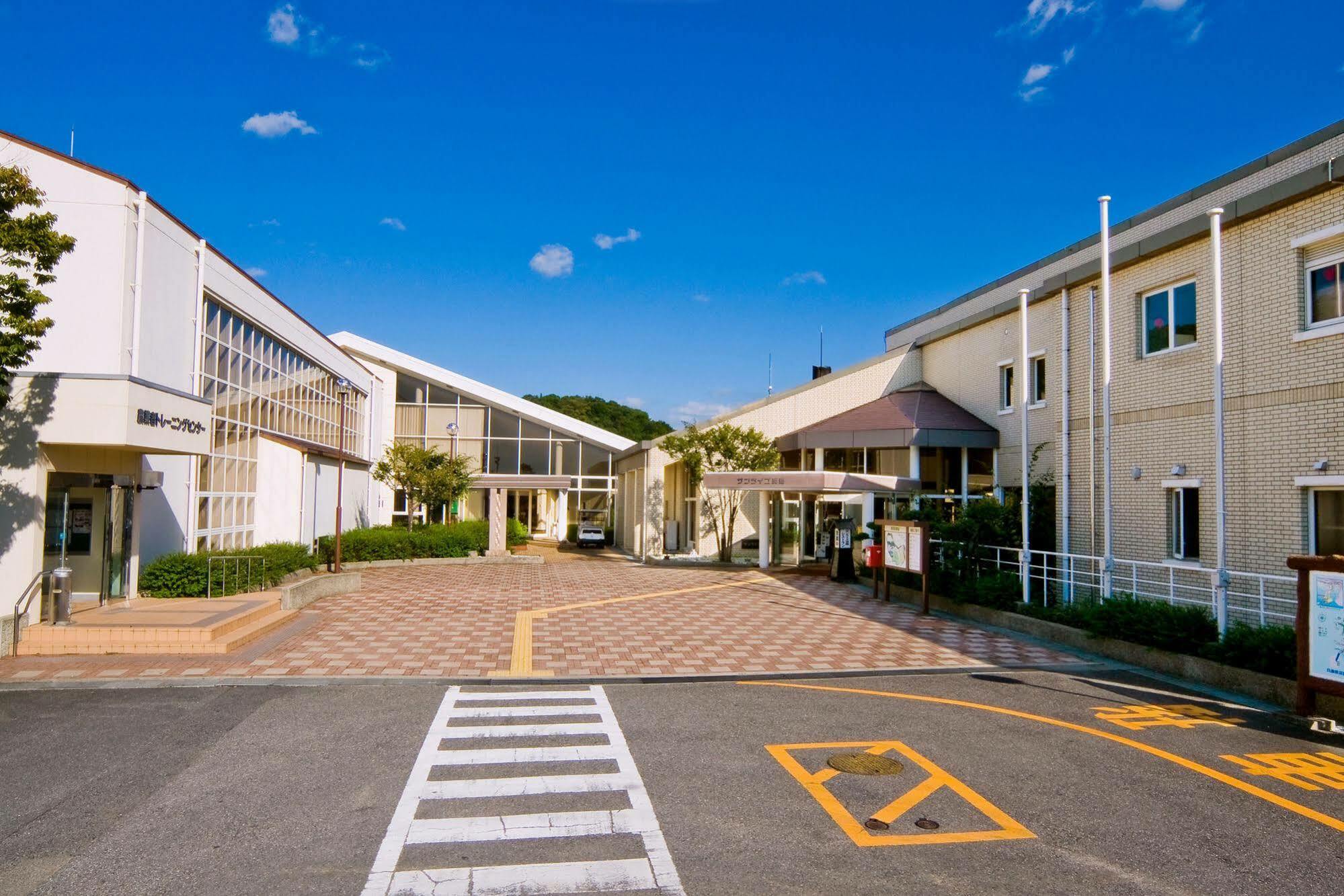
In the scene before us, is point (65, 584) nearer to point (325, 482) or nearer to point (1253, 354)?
point (325, 482)

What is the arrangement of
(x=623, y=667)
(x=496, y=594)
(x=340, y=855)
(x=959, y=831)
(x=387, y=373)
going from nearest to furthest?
(x=340, y=855) < (x=959, y=831) < (x=623, y=667) < (x=496, y=594) < (x=387, y=373)

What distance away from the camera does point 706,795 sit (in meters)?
6.06

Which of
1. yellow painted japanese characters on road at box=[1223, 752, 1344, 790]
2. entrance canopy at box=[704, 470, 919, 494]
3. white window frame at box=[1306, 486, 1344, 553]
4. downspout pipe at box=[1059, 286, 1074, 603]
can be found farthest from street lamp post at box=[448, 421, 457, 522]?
yellow painted japanese characters on road at box=[1223, 752, 1344, 790]

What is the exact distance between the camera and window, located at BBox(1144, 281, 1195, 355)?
1426cm

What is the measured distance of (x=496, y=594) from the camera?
1845 cm

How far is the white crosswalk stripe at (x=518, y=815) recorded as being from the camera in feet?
15.2

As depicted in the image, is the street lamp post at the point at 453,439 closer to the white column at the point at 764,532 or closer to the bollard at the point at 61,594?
the white column at the point at 764,532

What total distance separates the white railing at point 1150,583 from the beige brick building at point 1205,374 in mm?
224

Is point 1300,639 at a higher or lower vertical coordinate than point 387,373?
lower

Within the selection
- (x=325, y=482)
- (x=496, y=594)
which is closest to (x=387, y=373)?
(x=325, y=482)

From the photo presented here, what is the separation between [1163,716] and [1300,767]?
5.68 ft

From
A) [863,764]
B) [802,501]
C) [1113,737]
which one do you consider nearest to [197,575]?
[863,764]

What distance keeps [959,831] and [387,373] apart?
3339cm

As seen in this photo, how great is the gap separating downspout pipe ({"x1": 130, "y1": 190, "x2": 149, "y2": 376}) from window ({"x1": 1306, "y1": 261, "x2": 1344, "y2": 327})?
17110mm
